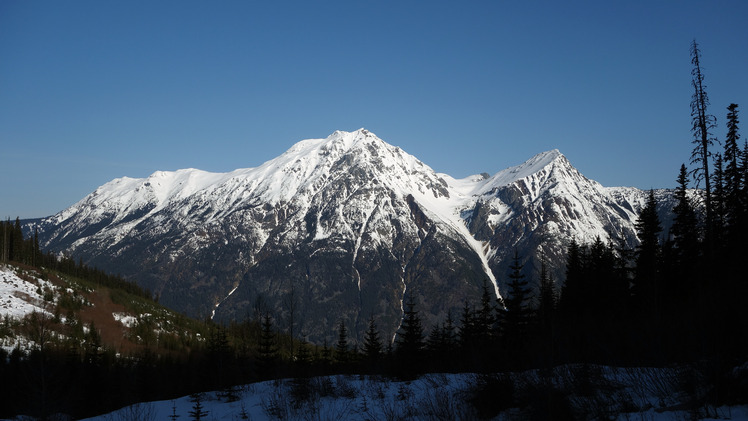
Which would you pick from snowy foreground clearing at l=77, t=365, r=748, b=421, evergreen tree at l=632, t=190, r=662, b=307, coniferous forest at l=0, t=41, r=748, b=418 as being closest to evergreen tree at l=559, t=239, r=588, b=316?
coniferous forest at l=0, t=41, r=748, b=418

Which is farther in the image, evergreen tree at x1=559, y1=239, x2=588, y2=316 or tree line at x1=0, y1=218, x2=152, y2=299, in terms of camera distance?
tree line at x1=0, y1=218, x2=152, y2=299

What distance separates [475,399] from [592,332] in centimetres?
1376

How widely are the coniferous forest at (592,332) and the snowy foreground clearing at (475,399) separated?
328 millimetres

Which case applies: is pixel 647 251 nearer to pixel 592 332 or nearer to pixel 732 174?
pixel 732 174

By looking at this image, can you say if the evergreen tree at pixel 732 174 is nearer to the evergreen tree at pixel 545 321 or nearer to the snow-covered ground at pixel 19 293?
the evergreen tree at pixel 545 321

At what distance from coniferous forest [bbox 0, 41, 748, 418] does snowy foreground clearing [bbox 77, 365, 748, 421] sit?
328 millimetres

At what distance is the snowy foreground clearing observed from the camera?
10.2 metres

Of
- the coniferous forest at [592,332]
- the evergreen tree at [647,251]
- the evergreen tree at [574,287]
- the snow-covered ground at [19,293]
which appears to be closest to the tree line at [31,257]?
the snow-covered ground at [19,293]

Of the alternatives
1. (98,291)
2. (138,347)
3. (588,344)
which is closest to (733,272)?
(588,344)

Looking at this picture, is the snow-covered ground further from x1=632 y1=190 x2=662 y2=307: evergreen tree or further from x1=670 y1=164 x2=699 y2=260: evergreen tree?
x1=670 y1=164 x2=699 y2=260: evergreen tree

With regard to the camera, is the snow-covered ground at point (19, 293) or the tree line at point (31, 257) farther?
the tree line at point (31, 257)

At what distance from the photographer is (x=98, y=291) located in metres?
164

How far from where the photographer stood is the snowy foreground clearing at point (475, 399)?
10234 mm

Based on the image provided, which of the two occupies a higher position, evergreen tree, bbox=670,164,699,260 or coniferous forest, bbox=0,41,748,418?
evergreen tree, bbox=670,164,699,260
